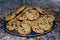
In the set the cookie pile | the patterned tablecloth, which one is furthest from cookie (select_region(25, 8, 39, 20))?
the patterned tablecloth

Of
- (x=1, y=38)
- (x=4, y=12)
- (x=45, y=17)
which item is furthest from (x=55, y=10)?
(x=1, y=38)

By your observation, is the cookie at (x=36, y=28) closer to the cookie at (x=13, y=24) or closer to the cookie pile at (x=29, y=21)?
the cookie pile at (x=29, y=21)

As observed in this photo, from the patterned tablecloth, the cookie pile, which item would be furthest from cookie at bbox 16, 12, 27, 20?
the patterned tablecloth

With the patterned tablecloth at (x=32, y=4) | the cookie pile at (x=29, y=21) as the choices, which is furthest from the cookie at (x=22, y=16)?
the patterned tablecloth at (x=32, y=4)

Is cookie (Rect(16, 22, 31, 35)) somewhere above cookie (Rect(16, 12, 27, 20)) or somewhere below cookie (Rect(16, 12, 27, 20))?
below

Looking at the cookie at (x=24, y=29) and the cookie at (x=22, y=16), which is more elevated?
the cookie at (x=22, y=16)

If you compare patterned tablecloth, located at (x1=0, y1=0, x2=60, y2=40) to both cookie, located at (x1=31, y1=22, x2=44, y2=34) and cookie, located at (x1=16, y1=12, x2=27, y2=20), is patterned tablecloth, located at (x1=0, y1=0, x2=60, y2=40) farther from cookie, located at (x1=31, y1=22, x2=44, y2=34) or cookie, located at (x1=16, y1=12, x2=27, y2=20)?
cookie, located at (x1=16, y1=12, x2=27, y2=20)

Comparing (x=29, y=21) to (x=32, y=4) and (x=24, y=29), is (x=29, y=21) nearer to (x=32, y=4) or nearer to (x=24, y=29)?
(x=24, y=29)
